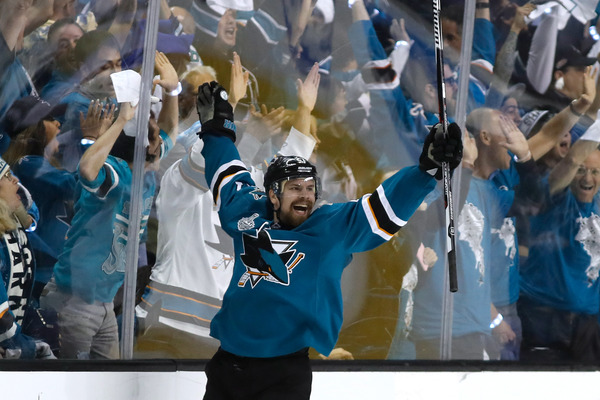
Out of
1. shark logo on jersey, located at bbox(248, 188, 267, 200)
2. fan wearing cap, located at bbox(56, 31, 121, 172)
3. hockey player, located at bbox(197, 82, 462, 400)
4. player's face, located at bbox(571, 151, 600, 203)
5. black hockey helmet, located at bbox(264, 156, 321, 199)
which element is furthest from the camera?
player's face, located at bbox(571, 151, 600, 203)

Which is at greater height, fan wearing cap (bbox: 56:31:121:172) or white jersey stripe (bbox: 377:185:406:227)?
fan wearing cap (bbox: 56:31:121:172)

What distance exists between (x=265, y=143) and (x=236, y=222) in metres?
0.71

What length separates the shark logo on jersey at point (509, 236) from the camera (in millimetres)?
3686

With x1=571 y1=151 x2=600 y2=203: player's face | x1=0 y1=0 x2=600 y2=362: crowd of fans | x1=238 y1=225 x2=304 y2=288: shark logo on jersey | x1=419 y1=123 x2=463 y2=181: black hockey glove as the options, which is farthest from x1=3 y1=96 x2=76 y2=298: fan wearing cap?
x1=571 y1=151 x2=600 y2=203: player's face

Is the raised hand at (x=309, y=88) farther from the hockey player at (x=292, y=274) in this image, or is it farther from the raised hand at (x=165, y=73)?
the hockey player at (x=292, y=274)

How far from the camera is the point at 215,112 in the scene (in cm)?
290

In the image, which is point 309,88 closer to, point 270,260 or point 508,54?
point 508,54

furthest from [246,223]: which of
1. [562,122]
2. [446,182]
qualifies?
[562,122]

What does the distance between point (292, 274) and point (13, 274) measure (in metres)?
1.04

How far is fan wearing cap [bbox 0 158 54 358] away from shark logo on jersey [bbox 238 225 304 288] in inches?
33.6

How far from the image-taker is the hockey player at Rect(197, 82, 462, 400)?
2492 mm

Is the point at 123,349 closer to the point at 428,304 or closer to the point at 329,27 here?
the point at 428,304

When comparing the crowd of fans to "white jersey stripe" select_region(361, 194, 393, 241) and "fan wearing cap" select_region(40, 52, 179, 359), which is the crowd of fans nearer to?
"fan wearing cap" select_region(40, 52, 179, 359)

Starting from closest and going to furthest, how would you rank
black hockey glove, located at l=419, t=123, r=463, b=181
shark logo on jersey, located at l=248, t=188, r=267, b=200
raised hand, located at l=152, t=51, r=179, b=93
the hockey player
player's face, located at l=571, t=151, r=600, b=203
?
black hockey glove, located at l=419, t=123, r=463, b=181
the hockey player
shark logo on jersey, located at l=248, t=188, r=267, b=200
raised hand, located at l=152, t=51, r=179, b=93
player's face, located at l=571, t=151, r=600, b=203
